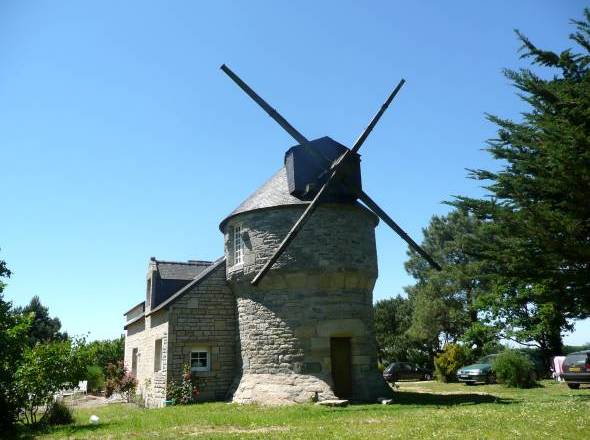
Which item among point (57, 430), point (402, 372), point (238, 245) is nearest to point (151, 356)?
point (238, 245)

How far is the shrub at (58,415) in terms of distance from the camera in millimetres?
11797

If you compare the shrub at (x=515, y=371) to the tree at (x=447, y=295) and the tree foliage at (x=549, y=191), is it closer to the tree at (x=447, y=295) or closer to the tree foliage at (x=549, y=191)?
the tree foliage at (x=549, y=191)

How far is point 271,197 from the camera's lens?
607 inches

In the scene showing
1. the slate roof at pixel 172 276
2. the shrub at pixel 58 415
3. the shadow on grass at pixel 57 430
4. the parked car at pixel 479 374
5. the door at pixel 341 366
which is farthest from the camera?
the parked car at pixel 479 374

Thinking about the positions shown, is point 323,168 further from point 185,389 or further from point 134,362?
point 134,362

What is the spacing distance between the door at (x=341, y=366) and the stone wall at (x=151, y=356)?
536cm

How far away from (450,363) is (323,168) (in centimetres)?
1567

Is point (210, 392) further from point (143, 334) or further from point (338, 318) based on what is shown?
point (143, 334)

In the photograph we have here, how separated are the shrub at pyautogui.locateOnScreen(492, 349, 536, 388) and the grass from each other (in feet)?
22.4

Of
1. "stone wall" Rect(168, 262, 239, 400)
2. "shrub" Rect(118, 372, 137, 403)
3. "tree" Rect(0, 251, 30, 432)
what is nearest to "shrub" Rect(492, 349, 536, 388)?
"stone wall" Rect(168, 262, 239, 400)

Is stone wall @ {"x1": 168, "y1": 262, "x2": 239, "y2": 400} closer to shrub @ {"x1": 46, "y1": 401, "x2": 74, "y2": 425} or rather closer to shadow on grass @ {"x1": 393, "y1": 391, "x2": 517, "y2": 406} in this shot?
shrub @ {"x1": 46, "y1": 401, "x2": 74, "y2": 425}

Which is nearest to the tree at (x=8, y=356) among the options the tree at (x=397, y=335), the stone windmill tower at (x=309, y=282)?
the stone windmill tower at (x=309, y=282)

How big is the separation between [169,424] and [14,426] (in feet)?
11.6

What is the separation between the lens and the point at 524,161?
1454 cm
